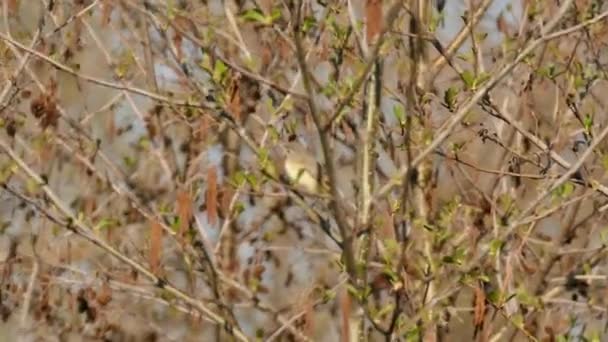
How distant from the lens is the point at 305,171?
4.16 m

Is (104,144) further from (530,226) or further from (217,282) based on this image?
(530,226)

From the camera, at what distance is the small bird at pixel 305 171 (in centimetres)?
415

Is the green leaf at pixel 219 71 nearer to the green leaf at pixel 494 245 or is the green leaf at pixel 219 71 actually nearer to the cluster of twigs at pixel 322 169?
the cluster of twigs at pixel 322 169

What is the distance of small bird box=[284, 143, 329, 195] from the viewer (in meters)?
4.15

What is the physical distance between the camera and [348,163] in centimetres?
499

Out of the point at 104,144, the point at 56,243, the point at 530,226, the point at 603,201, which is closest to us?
the point at 530,226

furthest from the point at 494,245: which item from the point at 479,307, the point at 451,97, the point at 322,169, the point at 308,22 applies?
the point at 308,22

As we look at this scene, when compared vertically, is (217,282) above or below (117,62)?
below

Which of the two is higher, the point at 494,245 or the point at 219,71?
the point at 219,71

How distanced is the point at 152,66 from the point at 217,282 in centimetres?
93

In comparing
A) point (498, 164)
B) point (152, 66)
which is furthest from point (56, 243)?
point (498, 164)

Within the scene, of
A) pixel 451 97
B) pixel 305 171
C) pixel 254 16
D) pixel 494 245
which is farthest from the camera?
pixel 305 171

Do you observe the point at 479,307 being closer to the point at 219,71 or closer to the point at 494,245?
the point at 494,245

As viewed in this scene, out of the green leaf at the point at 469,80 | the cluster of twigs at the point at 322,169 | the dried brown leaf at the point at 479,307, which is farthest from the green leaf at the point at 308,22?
the dried brown leaf at the point at 479,307
